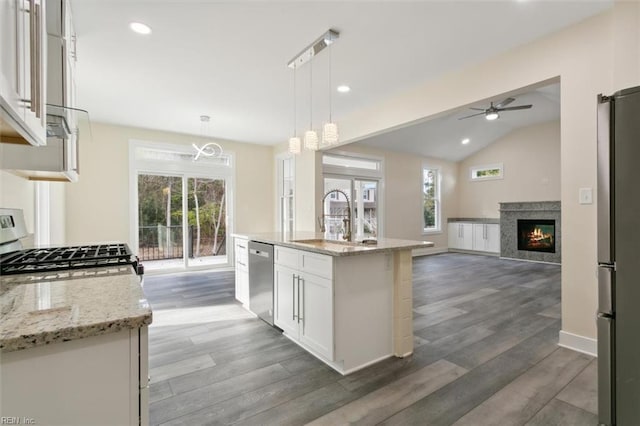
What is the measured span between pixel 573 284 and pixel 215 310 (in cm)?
367

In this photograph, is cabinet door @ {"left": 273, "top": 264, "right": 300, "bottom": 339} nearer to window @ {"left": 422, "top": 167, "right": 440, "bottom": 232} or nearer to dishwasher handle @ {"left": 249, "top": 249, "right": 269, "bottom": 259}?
dishwasher handle @ {"left": 249, "top": 249, "right": 269, "bottom": 259}

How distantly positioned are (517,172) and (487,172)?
30.7 inches

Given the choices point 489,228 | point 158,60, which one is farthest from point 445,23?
point 489,228

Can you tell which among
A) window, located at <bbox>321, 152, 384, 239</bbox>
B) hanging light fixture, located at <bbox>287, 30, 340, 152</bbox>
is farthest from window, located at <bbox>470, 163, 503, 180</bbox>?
hanging light fixture, located at <bbox>287, 30, 340, 152</bbox>

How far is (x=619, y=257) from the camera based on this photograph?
4.71 ft

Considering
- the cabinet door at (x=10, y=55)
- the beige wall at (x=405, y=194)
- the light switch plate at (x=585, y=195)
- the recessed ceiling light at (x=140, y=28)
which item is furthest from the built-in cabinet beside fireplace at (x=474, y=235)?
the cabinet door at (x=10, y=55)

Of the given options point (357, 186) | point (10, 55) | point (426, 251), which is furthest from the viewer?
point (426, 251)

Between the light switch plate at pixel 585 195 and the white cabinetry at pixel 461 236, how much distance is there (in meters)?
6.19

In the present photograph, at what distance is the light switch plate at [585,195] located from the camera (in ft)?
8.12

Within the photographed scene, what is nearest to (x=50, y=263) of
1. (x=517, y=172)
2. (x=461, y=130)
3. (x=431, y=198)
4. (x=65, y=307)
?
(x=65, y=307)

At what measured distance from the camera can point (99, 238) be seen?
527 cm

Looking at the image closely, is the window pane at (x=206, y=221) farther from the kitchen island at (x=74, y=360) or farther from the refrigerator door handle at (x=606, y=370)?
the refrigerator door handle at (x=606, y=370)

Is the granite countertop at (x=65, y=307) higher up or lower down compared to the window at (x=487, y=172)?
lower down

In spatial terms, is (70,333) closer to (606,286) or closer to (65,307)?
(65,307)
